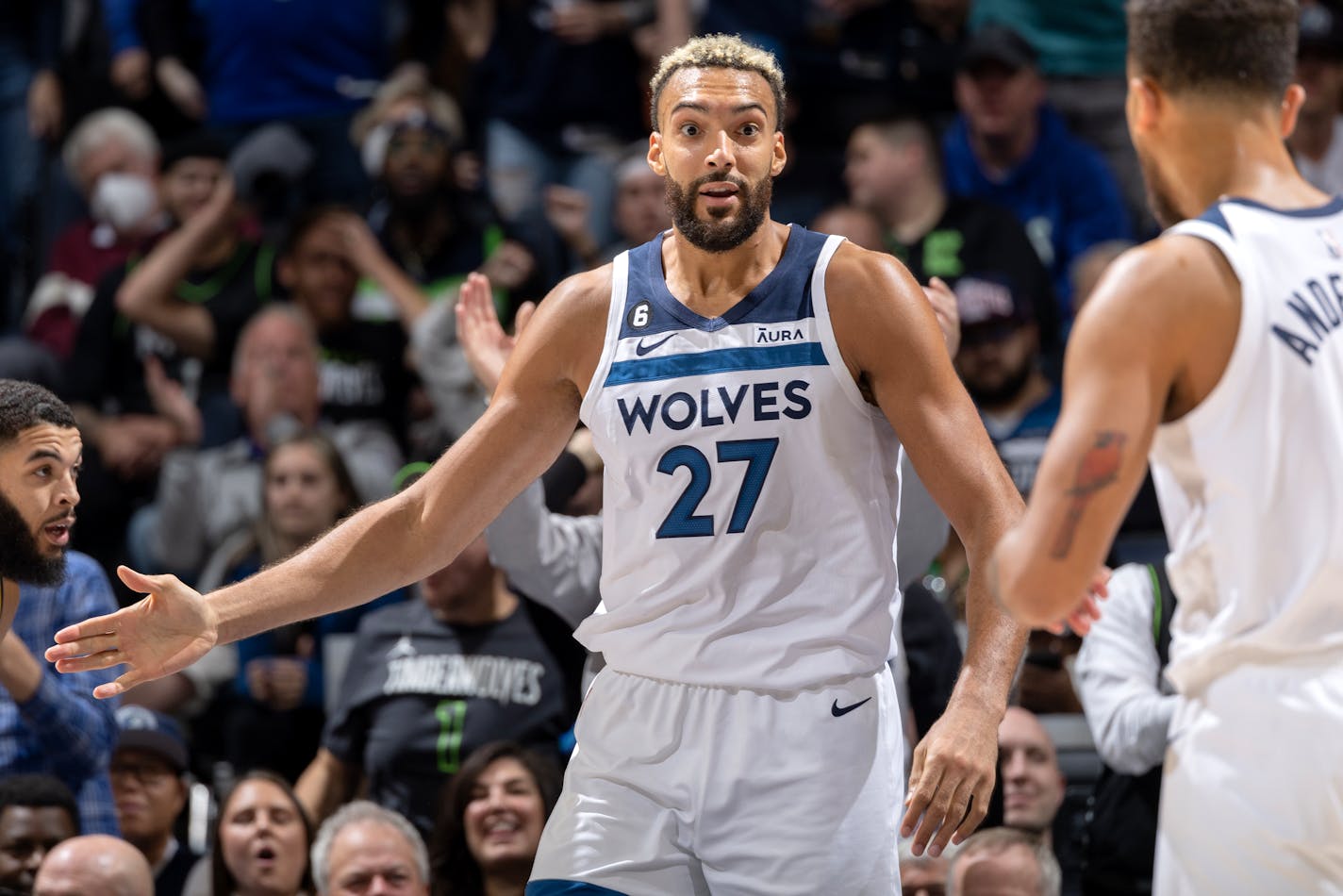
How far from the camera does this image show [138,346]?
8914mm

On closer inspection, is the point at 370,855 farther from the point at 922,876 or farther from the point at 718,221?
the point at 718,221

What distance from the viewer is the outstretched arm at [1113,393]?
269 centimetres

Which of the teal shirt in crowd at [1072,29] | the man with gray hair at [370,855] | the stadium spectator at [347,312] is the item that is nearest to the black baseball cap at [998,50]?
the teal shirt in crowd at [1072,29]

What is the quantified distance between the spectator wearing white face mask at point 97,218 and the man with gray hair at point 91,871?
4443mm

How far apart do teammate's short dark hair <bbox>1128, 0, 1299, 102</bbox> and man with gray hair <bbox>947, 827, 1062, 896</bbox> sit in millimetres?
2951

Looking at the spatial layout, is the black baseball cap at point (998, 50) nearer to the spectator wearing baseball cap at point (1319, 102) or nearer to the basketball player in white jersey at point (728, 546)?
the spectator wearing baseball cap at point (1319, 102)

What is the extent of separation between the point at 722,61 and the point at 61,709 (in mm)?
2831

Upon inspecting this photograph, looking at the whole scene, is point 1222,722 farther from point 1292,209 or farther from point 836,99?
point 836,99

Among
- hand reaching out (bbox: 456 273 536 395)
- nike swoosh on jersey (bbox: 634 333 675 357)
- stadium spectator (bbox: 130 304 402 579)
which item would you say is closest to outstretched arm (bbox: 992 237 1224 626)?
nike swoosh on jersey (bbox: 634 333 675 357)

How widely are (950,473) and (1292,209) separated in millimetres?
864

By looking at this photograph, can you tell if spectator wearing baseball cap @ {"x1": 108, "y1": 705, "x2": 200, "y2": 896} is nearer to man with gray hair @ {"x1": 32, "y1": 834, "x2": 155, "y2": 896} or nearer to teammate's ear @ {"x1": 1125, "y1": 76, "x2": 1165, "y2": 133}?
man with gray hair @ {"x1": 32, "y1": 834, "x2": 155, "y2": 896}

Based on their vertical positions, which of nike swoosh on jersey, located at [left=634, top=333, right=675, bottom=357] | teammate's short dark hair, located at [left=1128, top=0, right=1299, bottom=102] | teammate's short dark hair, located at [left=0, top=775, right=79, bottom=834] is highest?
teammate's short dark hair, located at [left=1128, top=0, right=1299, bottom=102]

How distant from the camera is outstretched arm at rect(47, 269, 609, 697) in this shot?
3.73 m

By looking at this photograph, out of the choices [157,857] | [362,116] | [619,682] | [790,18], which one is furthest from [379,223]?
[619,682]
